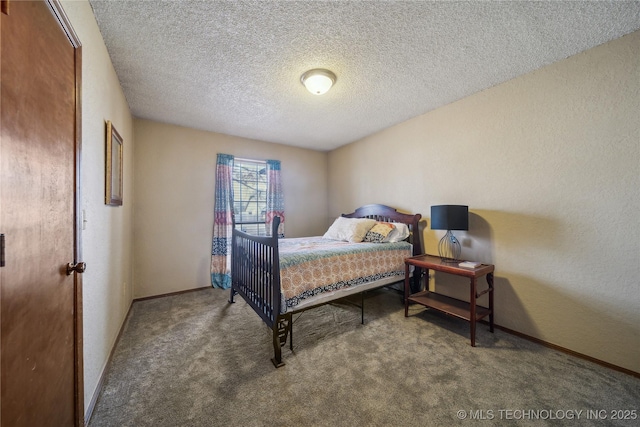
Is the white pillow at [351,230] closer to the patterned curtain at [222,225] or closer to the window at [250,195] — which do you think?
the window at [250,195]

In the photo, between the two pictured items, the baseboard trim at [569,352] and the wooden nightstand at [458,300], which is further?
the wooden nightstand at [458,300]

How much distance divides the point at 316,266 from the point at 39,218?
1.78 metres

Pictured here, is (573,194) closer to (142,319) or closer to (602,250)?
(602,250)

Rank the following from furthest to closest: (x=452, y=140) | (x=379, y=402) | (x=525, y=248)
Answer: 1. (x=452, y=140)
2. (x=525, y=248)
3. (x=379, y=402)

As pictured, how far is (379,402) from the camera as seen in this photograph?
58.8 inches

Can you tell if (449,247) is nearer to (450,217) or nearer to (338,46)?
(450,217)

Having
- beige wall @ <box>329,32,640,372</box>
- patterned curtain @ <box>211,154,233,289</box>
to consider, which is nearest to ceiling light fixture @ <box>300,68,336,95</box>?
beige wall @ <box>329,32,640,372</box>

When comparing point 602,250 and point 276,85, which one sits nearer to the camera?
point 602,250

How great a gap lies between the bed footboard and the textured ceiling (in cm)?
137

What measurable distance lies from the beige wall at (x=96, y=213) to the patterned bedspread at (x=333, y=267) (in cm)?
123

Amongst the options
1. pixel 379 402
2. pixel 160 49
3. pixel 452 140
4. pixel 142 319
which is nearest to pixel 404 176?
pixel 452 140

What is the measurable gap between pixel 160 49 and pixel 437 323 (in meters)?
3.57

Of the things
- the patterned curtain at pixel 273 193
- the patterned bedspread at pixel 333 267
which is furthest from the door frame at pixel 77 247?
the patterned curtain at pixel 273 193

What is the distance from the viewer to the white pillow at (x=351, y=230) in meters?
3.20
